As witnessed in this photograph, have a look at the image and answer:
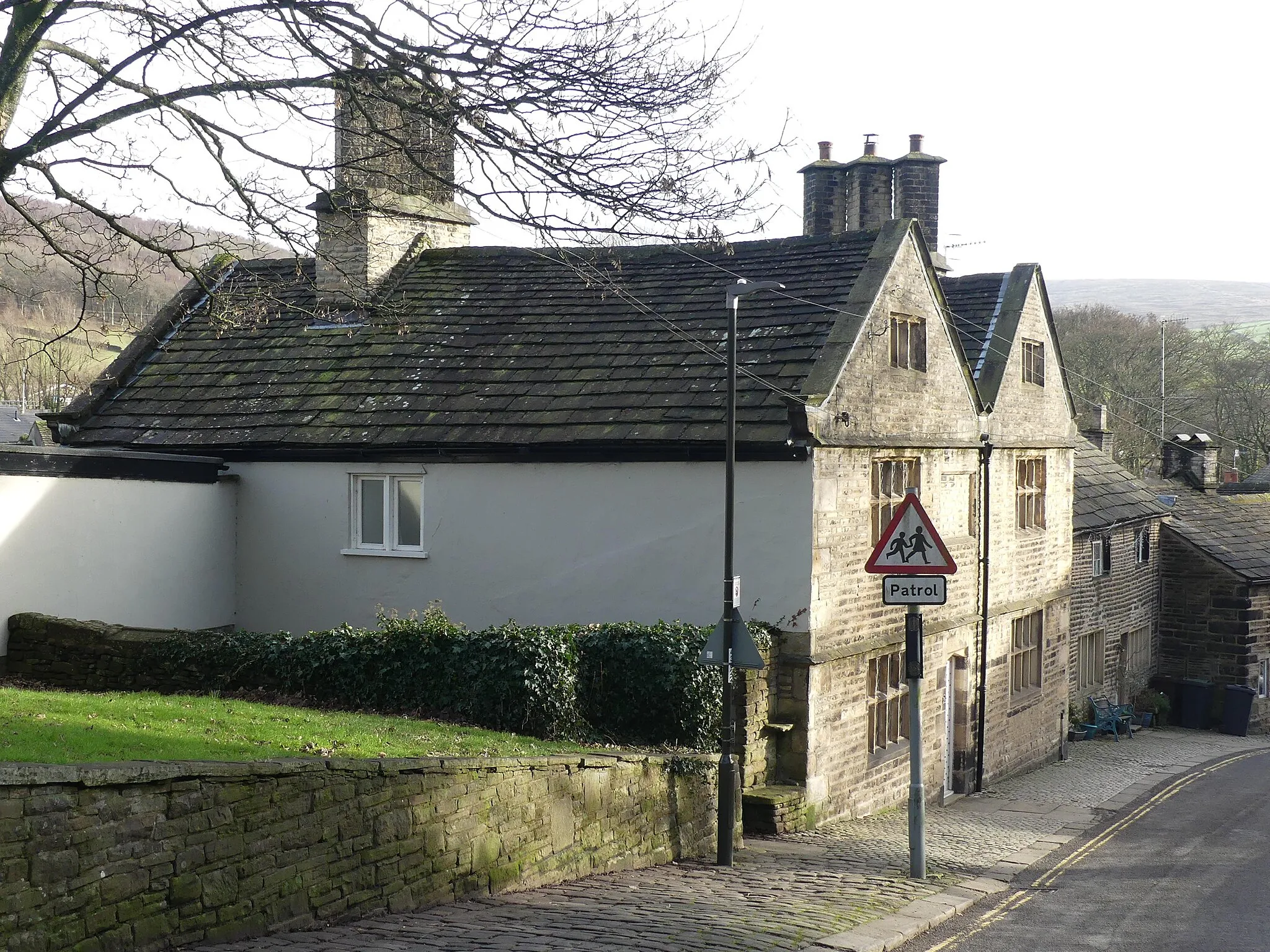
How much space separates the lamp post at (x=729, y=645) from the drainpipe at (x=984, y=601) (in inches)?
333

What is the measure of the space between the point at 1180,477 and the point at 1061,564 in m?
17.4

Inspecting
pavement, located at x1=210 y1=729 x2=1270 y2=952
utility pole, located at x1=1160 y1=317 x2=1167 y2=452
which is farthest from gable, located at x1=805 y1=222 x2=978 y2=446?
utility pole, located at x1=1160 y1=317 x2=1167 y2=452

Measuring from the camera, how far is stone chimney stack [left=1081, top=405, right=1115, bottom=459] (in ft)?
127

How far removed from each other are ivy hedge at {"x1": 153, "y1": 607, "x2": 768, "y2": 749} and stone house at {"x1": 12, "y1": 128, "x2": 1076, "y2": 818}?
1.21 metres

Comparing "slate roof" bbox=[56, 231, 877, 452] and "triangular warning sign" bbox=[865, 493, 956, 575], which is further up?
"slate roof" bbox=[56, 231, 877, 452]

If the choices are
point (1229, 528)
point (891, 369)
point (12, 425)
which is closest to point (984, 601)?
point (891, 369)

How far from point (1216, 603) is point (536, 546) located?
2389 cm

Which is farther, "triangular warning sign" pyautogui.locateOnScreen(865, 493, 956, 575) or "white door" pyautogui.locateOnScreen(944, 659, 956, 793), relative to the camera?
"white door" pyautogui.locateOnScreen(944, 659, 956, 793)

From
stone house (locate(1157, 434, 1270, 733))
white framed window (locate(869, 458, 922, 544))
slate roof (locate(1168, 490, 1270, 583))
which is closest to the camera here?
white framed window (locate(869, 458, 922, 544))

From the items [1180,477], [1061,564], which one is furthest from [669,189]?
[1180,477]

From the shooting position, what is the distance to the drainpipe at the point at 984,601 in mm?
20219

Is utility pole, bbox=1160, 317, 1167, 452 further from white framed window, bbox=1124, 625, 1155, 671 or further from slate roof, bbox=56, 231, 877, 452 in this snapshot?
slate roof, bbox=56, 231, 877, 452

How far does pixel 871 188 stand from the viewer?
2495cm

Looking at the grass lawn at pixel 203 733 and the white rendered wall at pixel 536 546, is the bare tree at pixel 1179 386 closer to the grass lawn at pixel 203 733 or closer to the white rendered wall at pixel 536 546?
the white rendered wall at pixel 536 546
